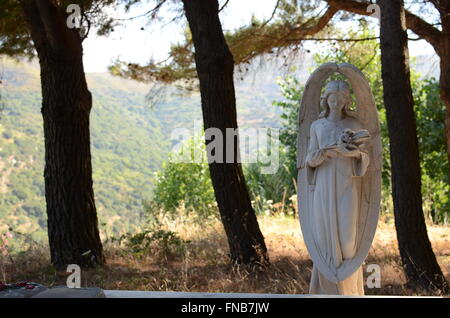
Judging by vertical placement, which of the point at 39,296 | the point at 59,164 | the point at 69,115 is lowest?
the point at 39,296

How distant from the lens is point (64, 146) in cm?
706

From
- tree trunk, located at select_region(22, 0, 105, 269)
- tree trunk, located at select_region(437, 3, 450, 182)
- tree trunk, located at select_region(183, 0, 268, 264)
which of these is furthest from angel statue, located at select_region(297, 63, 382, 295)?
tree trunk, located at select_region(22, 0, 105, 269)

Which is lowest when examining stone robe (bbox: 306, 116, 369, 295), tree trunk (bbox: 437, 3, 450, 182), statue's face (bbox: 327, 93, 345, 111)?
stone robe (bbox: 306, 116, 369, 295)

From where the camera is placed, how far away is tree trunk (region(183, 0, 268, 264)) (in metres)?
6.50

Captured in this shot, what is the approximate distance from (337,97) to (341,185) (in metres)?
0.61

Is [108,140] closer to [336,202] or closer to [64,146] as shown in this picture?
[64,146]

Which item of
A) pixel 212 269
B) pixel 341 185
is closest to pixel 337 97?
pixel 341 185

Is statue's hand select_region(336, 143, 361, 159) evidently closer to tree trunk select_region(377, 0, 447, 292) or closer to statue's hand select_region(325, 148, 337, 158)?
statue's hand select_region(325, 148, 337, 158)

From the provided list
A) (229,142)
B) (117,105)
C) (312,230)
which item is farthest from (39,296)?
(117,105)

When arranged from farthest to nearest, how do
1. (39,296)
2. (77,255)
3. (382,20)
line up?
(77,255) < (382,20) < (39,296)

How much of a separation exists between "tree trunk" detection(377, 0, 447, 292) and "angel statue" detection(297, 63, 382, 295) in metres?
1.90

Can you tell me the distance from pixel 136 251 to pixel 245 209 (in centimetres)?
186

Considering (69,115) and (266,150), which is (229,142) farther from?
(266,150)

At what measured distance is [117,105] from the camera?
3092 centimetres
